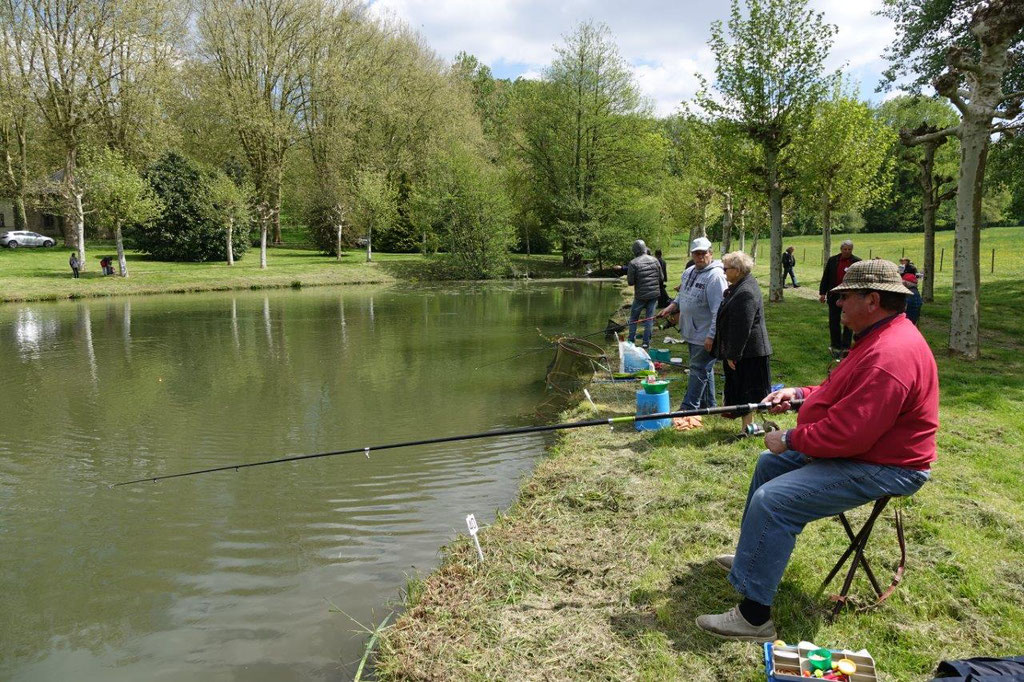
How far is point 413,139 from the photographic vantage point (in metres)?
46.3

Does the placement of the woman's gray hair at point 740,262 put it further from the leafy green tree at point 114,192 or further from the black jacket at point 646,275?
the leafy green tree at point 114,192

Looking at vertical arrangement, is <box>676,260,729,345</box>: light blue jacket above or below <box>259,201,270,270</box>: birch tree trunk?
below

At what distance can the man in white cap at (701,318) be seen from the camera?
7.16m

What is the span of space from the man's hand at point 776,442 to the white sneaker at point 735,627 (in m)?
0.89

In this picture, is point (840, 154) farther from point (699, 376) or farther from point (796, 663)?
point (796, 663)

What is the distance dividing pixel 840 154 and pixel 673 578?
20.3 metres

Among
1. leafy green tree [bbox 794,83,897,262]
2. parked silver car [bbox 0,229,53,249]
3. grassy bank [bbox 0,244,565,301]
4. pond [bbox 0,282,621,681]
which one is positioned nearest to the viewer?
pond [bbox 0,282,621,681]

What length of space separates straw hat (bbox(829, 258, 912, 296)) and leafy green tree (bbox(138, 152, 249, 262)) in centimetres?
3824

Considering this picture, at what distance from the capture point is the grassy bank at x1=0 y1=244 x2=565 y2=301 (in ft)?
94.0

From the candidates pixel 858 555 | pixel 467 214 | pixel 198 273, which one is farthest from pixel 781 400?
pixel 467 214

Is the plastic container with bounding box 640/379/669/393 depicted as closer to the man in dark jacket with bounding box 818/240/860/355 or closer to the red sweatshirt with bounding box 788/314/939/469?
the red sweatshirt with bounding box 788/314/939/469

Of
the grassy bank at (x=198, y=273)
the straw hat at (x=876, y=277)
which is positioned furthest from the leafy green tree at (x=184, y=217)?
the straw hat at (x=876, y=277)

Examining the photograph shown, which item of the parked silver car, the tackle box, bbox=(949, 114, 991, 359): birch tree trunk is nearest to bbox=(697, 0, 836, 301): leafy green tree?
bbox=(949, 114, 991, 359): birch tree trunk

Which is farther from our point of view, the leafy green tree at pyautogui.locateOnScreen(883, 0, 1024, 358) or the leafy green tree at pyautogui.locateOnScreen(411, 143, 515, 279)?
the leafy green tree at pyautogui.locateOnScreen(411, 143, 515, 279)
